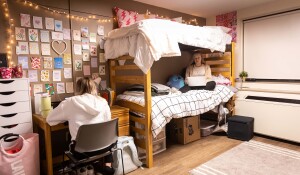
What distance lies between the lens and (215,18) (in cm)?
434

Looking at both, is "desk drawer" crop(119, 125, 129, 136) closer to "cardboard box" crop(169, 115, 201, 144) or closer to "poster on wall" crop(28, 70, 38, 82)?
"cardboard box" crop(169, 115, 201, 144)

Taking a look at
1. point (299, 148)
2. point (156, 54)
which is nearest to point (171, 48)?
point (156, 54)

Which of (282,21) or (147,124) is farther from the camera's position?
(282,21)

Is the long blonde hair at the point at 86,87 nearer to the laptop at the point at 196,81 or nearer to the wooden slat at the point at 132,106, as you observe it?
the wooden slat at the point at 132,106

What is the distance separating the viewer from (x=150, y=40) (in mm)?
2207

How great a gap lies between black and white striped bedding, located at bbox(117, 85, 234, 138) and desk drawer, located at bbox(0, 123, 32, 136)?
1207mm

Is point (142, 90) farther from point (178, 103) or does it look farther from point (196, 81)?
point (196, 81)

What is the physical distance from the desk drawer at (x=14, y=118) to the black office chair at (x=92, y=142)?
0.65 metres

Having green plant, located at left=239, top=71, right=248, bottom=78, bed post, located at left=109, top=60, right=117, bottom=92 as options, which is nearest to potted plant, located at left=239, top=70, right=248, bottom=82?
green plant, located at left=239, top=71, right=248, bottom=78

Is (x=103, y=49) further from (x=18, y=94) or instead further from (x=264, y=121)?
(x=264, y=121)

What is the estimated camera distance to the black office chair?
5.79 ft

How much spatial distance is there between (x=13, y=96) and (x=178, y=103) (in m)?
1.88

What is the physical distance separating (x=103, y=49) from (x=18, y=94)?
4.27 ft

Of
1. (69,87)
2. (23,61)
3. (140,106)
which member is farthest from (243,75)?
(23,61)
